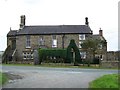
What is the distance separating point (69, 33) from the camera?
68938mm

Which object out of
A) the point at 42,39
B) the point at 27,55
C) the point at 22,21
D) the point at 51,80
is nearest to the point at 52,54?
the point at 42,39

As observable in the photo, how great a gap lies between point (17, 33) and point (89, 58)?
17.6 metres

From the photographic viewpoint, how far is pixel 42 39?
69438 millimetres

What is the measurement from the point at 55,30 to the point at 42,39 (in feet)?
11.8

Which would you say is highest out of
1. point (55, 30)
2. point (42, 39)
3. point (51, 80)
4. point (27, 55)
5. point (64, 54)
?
point (55, 30)

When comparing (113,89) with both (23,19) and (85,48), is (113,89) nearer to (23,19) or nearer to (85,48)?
(85,48)

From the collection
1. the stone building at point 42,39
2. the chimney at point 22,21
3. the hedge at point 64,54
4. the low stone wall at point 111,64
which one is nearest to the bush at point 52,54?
the hedge at point 64,54

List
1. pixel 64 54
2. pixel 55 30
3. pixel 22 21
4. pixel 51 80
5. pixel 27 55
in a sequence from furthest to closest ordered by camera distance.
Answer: pixel 22 21
pixel 55 30
pixel 27 55
pixel 64 54
pixel 51 80

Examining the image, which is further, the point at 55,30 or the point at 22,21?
the point at 22,21

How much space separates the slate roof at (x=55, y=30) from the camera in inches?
2724

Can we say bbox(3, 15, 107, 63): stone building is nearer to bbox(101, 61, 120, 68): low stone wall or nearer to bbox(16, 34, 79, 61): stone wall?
bbox(16, 34, 79, 61): stone wall

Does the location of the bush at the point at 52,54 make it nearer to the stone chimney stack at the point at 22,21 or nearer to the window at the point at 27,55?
the window at the point at 27,55

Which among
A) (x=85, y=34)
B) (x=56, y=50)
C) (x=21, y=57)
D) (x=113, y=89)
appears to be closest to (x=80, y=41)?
(x=85, y=34)

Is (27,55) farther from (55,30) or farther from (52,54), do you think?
(52,54)
